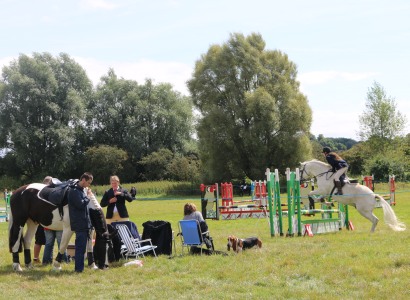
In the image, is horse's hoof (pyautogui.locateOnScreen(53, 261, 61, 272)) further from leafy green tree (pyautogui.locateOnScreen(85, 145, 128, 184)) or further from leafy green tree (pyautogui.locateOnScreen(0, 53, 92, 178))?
leafy green tree (pyautogui.locateOnScreen(85, 145, 128, 184))

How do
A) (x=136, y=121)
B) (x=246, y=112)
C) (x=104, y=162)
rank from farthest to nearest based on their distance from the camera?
1. (x=136, y=121)
2. (x=104, y=162)
3. (x=246, y=112)

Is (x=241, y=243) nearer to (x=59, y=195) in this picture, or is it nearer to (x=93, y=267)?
(x=93, y=267)

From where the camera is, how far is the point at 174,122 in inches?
2675

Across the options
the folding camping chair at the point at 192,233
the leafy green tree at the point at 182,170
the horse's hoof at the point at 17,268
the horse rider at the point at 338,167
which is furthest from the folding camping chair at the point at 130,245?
the leafy green tree at the point at 182,170

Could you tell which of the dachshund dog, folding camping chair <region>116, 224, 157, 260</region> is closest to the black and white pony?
folding camping chair <region>116, 224, 157, 260</region>

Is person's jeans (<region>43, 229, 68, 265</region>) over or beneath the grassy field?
over

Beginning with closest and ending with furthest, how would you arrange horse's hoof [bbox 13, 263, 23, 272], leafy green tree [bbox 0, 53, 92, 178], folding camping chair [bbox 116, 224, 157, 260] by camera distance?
horse's hoof [bbox 13, 263, 23, 272] < folding camping chair [bbox 116, 224, 157, 260] < leafy green tree [bbox 0, 53, 92, 178]

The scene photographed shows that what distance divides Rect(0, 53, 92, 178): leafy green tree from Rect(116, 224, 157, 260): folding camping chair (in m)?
47.9

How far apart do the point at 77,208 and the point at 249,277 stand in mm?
3353

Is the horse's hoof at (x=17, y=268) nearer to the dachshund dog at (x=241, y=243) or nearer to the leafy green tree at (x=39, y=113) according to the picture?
the dachshund dog at (x=241, y=243)

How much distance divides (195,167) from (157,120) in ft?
34.8

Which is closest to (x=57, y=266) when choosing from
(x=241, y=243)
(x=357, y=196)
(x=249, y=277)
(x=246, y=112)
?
(x=241, y=243)

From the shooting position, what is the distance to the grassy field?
25.5 ft

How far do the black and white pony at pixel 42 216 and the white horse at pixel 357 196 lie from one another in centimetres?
706
